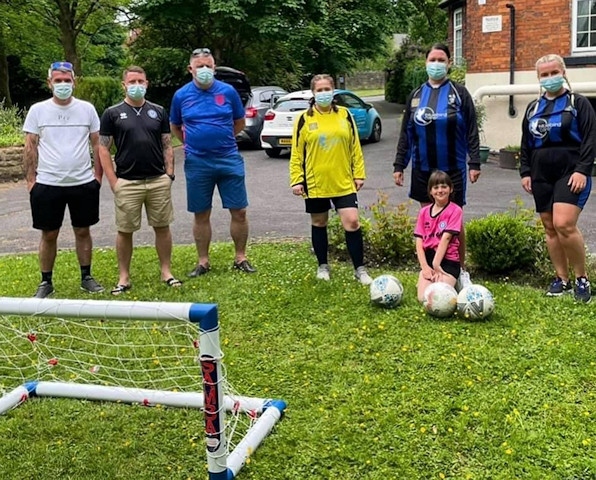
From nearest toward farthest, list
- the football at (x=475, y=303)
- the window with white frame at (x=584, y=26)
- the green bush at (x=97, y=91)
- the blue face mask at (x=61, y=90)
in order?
the football at (x=475, y=303) → the blue face mask at (x=61, y=90) → the window with white frame at (x=584, y=26) → the green bush at (x=97, y=91)

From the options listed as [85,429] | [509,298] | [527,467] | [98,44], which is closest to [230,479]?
[85,429]

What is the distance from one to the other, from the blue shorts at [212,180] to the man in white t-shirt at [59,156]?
2.81ft

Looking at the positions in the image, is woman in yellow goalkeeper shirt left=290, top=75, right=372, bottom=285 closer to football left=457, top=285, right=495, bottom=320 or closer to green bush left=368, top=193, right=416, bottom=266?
green bush left=368, top=193, right=416, bottom=266

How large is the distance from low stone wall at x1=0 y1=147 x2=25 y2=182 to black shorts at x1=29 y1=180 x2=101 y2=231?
948 centimetres

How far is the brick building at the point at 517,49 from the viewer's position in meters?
13.5

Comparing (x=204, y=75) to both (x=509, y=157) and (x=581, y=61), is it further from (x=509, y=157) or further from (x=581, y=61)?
(x=581, y=61)

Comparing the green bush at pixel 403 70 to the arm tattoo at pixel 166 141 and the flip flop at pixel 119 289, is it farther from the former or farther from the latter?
the flip flop at pixel 119 289

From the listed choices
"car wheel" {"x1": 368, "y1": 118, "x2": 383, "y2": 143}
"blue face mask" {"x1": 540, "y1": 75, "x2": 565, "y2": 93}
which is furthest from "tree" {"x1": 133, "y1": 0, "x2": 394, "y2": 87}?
"blue face mask" {"x1": 540, "y1": 75, "x2": 565, "y2": 93}

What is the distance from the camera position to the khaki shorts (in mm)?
6031

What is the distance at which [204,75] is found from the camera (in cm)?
607

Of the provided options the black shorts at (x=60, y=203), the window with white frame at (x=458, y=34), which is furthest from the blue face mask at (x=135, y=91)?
the window with white frame at (x=458, y=34)

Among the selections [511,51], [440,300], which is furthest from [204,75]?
[511,51]

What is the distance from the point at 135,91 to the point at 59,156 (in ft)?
2.79

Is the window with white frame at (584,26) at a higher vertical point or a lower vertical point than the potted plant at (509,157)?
higher
